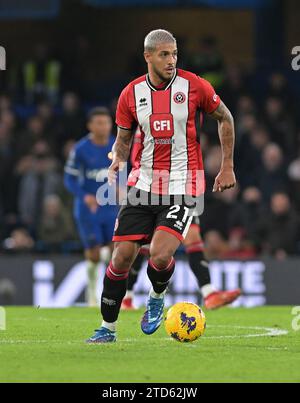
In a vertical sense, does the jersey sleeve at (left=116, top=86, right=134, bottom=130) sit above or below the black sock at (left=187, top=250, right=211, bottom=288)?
above

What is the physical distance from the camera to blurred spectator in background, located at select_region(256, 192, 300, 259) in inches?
648

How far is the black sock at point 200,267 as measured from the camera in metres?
12.2

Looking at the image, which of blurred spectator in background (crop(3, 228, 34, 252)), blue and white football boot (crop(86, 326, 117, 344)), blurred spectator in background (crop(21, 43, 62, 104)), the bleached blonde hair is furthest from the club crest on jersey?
blurred spectator in background (crop(21, 43, 62, 104))

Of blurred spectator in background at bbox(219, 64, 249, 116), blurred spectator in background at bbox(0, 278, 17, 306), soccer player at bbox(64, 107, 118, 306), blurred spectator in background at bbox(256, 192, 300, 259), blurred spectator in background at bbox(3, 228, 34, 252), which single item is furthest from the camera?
blurred spectator in background at bbox(219, 64, 249, 116)

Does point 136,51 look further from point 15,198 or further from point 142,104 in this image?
point 142,104

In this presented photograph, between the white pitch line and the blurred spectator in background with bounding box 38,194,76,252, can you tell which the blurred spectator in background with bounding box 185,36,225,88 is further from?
the white pitch line

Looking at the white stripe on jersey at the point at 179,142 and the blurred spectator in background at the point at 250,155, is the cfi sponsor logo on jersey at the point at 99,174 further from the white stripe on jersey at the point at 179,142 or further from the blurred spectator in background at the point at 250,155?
the white stripe on jersey at the point at 179,142

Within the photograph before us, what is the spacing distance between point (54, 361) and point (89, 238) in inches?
266

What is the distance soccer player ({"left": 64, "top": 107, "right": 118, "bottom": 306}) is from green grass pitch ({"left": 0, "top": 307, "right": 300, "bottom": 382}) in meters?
2.99

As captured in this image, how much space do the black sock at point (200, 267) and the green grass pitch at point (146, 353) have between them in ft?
1.74

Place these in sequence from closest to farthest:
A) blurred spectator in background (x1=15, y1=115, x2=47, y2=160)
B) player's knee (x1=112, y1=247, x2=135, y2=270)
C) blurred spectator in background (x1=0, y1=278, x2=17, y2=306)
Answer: player's knee (x1=112, y1=247, x2=135, y2=270) < blurred spectator in background (x1=0, y1=278, x2=17, y2=306) < blurred spectator in background (x1=15, y1=115, x2=47, y2=160)

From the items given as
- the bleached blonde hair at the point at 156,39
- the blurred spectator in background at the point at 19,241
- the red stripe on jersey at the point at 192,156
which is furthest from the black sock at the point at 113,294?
the blurred spectator in background at the point at 19,241

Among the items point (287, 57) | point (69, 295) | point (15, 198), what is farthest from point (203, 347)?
point (287, 57)

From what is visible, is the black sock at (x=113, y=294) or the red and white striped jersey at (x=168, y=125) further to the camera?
the red and white striped jersey at (x=168, y=125)
